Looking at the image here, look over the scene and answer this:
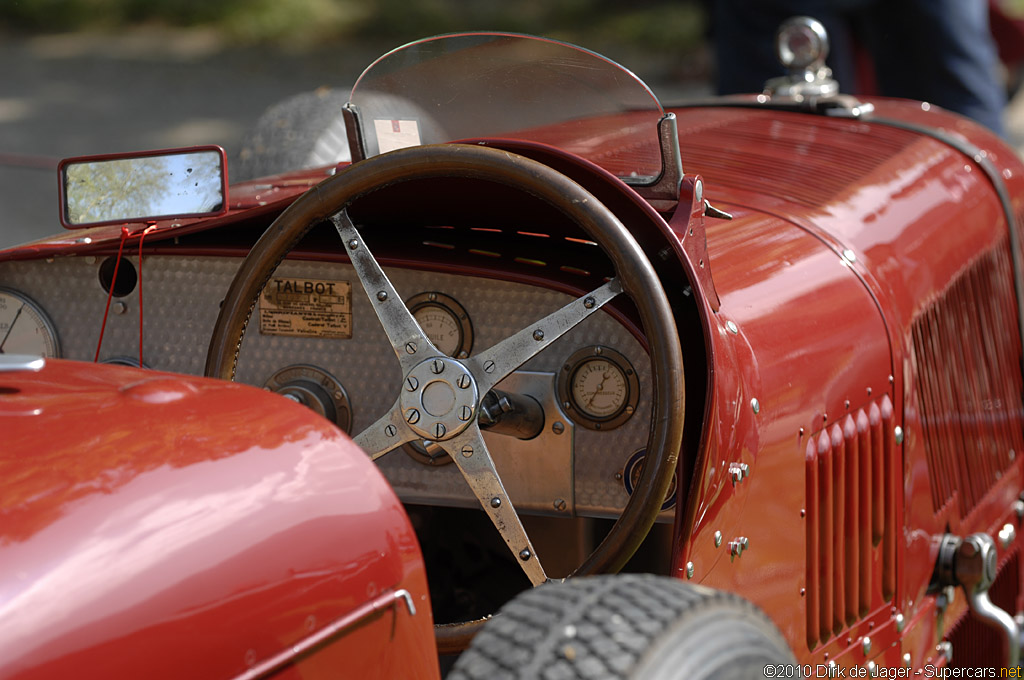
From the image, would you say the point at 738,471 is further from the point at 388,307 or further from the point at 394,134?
the point at 394,134

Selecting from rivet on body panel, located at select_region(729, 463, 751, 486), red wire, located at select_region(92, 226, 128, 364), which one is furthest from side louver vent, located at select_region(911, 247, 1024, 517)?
red wire, located at select_region(92, 226, 128, 364)

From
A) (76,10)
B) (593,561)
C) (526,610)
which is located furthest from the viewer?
(76,10)

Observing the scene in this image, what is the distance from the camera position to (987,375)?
244 centimetres

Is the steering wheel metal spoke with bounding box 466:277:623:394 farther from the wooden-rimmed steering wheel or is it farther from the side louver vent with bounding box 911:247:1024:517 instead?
the side louver vent with bounding box 911:247:1024:517

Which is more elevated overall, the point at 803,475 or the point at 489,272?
the point at 489,272

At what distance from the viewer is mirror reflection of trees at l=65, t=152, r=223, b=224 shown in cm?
177

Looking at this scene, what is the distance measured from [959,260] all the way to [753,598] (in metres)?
1.05

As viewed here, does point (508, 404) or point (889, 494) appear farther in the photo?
point (889, 494)

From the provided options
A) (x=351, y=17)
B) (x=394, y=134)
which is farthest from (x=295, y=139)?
(x=351, y=17)

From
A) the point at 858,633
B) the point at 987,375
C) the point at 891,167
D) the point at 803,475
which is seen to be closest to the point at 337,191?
the point at 803,475

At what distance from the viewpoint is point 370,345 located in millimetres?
1863

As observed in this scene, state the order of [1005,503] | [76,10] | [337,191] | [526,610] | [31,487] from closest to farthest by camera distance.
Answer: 1. [31,487]
2. [526,610]
3. [337,191]
4. [1005,503]
5. [76,10]

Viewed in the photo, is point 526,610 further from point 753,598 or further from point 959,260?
point 959,260

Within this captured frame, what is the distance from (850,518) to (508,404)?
0.60m
